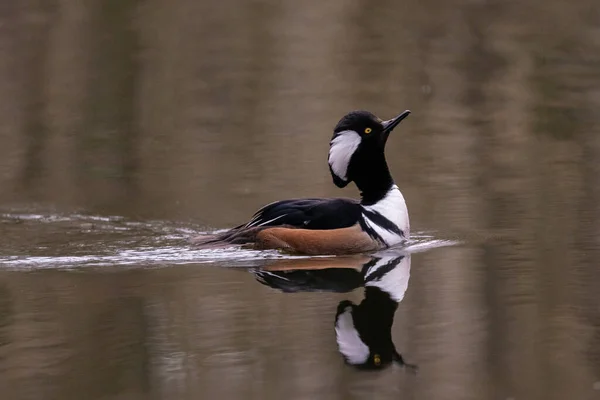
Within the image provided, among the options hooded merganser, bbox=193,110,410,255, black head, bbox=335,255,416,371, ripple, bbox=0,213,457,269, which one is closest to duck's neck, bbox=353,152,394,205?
hooded merganser, bbox=193,110,410,255

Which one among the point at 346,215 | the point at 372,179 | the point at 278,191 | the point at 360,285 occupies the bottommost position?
the point at 360,285

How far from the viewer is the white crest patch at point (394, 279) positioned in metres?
8.80

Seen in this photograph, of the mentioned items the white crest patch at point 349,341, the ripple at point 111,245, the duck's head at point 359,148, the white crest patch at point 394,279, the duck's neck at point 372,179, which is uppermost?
the duck's head at point 359,148

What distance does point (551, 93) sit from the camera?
17406mm

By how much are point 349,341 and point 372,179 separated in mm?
3175

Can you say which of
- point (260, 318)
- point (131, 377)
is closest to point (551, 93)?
point (260, 318)

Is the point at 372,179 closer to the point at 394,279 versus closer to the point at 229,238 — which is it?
the point at 229,238

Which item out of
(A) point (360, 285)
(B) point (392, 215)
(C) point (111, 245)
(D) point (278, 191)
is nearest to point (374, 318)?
(A) point (360, 285)

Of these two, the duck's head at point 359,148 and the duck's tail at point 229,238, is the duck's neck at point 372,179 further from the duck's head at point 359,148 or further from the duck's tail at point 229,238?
the duck's tail at point 229,238

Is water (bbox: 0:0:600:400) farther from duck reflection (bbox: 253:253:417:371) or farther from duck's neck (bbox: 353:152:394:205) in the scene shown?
duck's neck (bbox: 353:152:394:205)

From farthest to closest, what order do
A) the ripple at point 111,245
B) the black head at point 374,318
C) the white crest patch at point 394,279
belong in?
the ripple at point 111,245 < the white crest patch at point 394,279 < the black head at point 374,318

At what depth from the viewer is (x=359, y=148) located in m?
10.5

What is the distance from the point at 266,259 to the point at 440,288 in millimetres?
1856

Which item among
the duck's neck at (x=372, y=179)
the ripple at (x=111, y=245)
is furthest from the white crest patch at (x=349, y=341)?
the duck's neck at (x=372, y=179)
